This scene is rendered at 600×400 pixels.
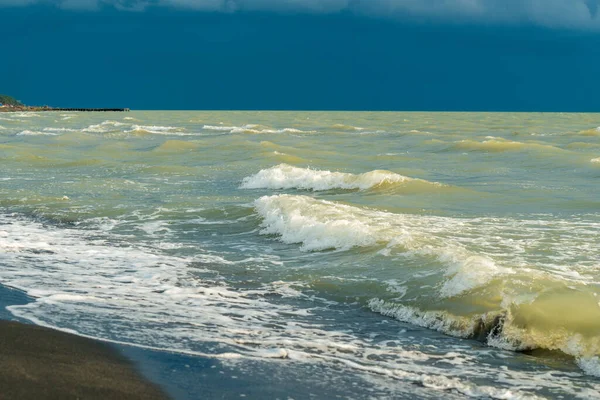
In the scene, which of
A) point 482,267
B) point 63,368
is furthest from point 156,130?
point 63,368

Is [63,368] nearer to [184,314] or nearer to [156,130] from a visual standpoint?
[184,314]

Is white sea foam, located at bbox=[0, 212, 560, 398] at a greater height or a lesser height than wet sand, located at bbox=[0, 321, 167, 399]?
lesser

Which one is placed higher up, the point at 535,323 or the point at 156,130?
the point at 535,323

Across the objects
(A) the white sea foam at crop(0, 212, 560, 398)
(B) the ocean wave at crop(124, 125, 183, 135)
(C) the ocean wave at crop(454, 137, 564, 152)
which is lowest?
(B) the ocean wave at crop(124, 125, 183, 135)

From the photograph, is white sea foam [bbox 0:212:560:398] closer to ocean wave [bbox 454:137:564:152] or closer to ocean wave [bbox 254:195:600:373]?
ocean wave [bbox 254:195:600:373]

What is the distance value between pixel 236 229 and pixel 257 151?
20.9 metres

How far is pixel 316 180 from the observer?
2164 centimetres

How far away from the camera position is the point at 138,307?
8.13 metres

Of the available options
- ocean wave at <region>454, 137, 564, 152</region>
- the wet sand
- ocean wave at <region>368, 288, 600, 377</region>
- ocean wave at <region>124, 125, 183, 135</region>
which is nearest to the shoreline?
the wet sand

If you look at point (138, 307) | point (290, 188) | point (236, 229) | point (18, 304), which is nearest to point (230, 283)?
point (138, 307)

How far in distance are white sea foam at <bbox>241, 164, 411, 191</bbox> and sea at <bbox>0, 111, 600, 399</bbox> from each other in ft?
0.24

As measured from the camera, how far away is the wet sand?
5.16 metres

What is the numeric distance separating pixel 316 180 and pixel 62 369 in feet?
53.3

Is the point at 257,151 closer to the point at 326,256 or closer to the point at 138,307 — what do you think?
the point at 326,256
